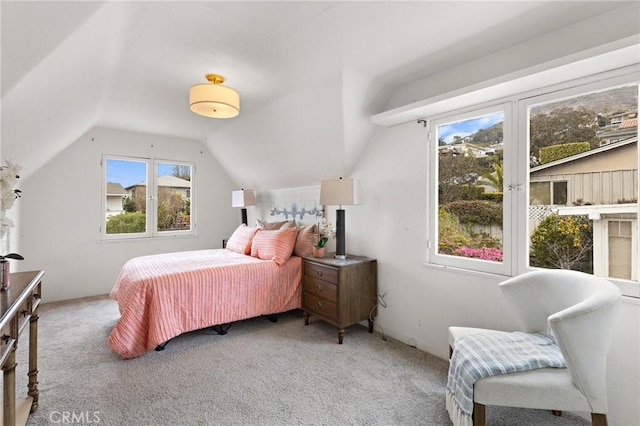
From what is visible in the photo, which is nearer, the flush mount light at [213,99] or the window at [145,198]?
the flush mount light at [213,99]

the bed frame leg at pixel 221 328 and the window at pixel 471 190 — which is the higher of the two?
the window at pixel 471 190

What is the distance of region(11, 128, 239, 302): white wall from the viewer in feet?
12.8

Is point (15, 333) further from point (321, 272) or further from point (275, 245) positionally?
point (275, 245)

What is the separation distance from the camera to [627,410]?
5.56 ft

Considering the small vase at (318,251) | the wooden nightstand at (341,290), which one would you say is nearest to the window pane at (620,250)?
the wooden nightstand at (341,290)

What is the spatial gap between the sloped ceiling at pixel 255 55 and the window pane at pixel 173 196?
1389 millimetres

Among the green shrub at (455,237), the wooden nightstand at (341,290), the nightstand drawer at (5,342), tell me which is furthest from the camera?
the wooden nightstand at (341,290)

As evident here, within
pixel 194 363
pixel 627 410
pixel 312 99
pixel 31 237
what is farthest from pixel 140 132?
pixel 627 410

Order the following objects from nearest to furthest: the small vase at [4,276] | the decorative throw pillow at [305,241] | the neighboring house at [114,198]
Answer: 1. the small vase at [4,276]
2. the decorative throw pillow at [305,241]
3. the neighboring house at [114,198]

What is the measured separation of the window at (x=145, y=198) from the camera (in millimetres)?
4465

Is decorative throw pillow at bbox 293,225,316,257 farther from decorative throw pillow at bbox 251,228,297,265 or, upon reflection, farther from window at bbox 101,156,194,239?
window at bbox 101,156,194,239

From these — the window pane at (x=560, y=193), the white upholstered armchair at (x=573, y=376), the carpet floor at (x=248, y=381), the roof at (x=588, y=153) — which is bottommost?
the carpet floor at (x=248, y=381)

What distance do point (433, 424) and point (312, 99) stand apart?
105 inches

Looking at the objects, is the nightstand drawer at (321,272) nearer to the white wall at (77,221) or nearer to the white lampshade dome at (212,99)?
the white lampshade dome at (212,99)
